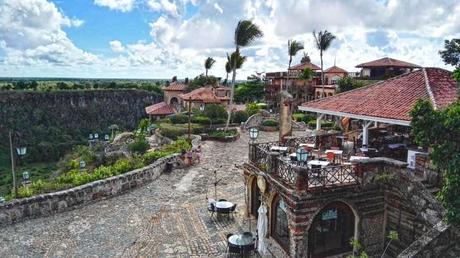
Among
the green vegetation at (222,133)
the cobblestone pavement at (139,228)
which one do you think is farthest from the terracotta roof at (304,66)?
the cobblestone pavement at (139,228)

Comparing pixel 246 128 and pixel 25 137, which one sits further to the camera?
pixel 25 137

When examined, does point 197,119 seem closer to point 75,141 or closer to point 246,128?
point 246,128

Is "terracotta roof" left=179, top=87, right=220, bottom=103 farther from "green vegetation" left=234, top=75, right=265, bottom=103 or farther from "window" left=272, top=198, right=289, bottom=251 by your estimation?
"window" left=272, top=198, right=289, bottom=251

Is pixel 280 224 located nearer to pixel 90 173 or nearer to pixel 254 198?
pixel 254 198

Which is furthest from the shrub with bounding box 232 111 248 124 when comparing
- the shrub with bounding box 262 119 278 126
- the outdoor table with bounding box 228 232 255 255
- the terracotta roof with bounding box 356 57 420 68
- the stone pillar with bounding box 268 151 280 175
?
the outdoor table with bounding box 228 232 255 255

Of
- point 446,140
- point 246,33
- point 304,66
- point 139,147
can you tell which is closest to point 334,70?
point 304,66

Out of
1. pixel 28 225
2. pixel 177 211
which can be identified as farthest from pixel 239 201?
pixel 28 225
